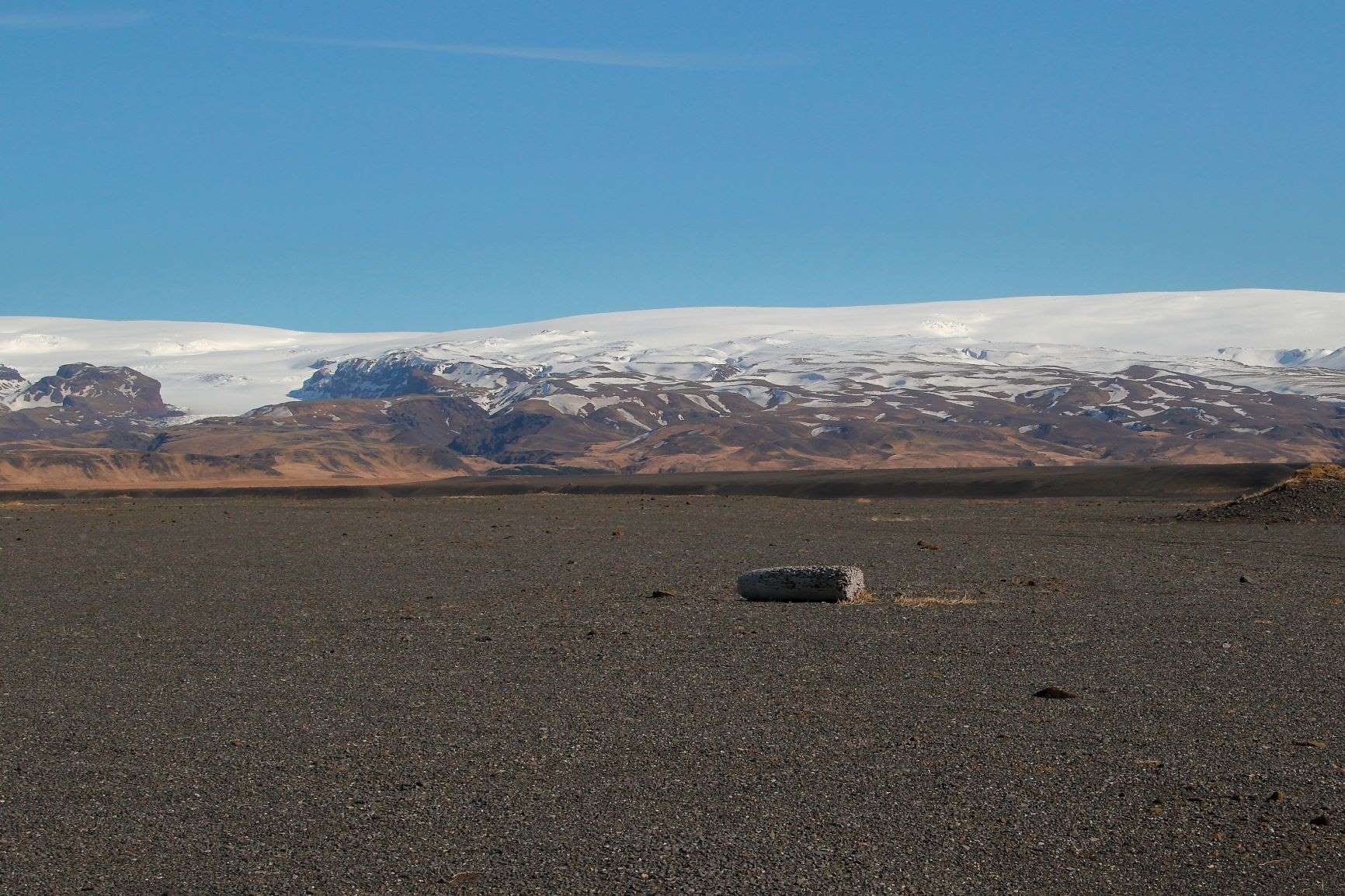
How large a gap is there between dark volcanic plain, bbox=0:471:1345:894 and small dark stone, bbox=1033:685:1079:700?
153 millimetres

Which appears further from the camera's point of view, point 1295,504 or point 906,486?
point 906,486

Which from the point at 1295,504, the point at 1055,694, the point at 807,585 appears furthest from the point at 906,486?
the point at 1055,694

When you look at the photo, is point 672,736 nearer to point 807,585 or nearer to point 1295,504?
point 807,585

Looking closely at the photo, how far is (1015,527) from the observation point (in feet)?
146

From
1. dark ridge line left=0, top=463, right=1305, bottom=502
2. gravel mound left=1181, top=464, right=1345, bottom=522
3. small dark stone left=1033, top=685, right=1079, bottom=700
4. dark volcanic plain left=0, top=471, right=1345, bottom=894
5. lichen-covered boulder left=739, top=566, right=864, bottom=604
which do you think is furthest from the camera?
dark ridge line left=0, top=463, right=1305, bottom=502

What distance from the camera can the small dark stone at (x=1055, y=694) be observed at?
13.6 metres

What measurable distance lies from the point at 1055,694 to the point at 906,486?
249 ft

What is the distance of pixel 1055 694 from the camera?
539 inches

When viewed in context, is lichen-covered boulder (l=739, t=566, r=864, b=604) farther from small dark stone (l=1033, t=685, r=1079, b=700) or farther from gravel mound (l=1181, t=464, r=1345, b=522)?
gravel mound (l=1181, t=464, r=1345, b=522)

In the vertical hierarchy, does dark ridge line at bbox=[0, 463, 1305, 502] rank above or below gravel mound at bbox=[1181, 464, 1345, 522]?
below

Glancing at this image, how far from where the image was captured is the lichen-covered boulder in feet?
71.4

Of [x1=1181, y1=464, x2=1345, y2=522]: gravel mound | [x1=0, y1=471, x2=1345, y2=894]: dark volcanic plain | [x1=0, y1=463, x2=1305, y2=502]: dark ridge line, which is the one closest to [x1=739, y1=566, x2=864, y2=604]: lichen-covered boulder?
[x1=0, y1=471, x2=1345, y2=894]: dark volcanic plain

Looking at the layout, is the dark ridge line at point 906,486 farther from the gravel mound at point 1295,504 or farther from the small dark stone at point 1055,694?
the small dark stone at point 1055,694

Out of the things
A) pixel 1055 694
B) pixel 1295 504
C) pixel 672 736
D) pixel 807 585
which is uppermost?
pixel 672 736
